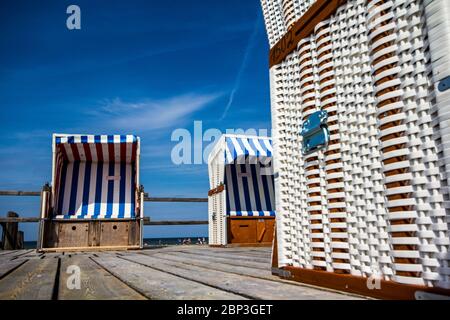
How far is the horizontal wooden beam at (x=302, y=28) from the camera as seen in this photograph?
1600 millimetres

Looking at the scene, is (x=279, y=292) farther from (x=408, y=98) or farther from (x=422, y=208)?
(x=408, y=98)

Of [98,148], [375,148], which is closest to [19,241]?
[98,148]

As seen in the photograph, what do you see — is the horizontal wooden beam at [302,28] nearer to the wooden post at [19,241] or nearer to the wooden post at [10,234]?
the wooden post at [10,234]

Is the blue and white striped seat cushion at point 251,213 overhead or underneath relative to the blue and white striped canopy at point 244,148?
underneath

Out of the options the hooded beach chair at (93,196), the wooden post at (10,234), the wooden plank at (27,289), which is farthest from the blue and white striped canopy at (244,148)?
the wooden plank at (27,289)

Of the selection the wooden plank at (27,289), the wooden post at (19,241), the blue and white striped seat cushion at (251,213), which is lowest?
the wooden post at (19,241)

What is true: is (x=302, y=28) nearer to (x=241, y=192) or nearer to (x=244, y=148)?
(x=244, y=148)

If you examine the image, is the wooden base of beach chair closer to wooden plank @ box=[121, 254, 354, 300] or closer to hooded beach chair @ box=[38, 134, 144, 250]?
hooded beach chair @ box=[38, 134, 144, 250]

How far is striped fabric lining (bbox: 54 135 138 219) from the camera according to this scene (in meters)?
6.84

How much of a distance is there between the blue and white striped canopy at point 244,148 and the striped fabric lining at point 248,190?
0.44 metres

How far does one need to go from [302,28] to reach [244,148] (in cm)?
623

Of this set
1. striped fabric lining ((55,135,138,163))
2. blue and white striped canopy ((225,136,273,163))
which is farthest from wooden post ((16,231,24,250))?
blue and white striped canopy ((225,136,273,163))

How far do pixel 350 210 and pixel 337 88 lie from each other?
525 mm
